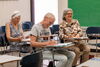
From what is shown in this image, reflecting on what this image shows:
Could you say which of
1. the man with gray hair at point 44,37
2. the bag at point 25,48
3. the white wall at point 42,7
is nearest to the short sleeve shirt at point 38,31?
the man with gray hair at point 44,37

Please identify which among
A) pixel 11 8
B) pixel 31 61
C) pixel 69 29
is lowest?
pixel 31 61

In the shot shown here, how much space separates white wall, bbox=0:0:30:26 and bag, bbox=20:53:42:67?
437 centimetres

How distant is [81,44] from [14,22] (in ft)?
4.96

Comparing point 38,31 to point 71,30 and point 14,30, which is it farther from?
point 14,30

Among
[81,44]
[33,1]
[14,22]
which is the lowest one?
[81,44]

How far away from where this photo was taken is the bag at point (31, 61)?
7.36 ft

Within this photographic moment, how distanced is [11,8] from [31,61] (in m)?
4.87

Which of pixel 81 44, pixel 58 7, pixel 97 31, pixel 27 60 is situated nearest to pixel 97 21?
pixel 97 31

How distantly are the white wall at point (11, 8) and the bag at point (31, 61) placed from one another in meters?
4.37

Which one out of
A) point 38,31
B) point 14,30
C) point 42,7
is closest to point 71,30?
point 38,31

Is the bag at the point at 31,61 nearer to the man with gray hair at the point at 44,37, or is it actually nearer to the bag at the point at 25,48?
the man with gray hair at the point at 44,37

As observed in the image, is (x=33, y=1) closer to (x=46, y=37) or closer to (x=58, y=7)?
(x=58, y=7)

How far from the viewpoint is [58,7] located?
7.36 metres

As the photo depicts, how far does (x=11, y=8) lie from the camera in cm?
697
